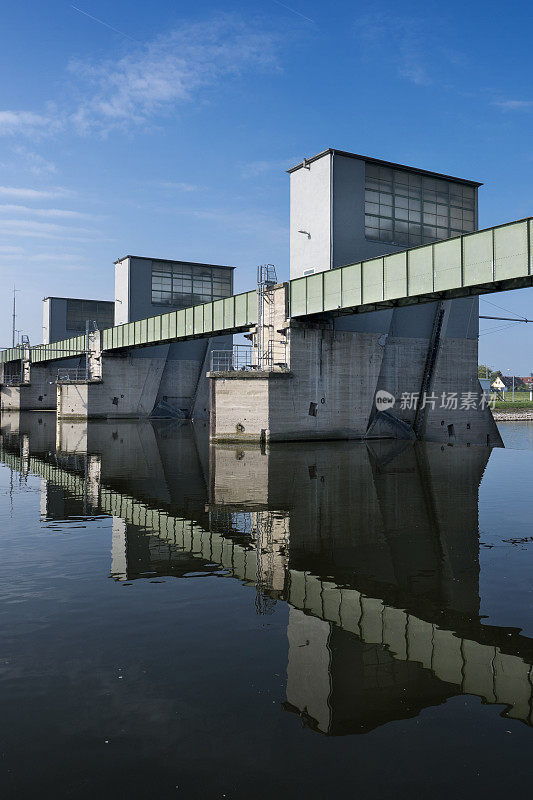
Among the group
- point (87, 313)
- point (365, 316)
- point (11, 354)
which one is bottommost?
point (365, 316)

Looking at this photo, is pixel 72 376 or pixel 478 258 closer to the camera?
pixel 478 258

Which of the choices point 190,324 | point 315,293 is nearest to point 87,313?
point 190,324

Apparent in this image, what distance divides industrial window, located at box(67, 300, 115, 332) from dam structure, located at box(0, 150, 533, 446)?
120 feet

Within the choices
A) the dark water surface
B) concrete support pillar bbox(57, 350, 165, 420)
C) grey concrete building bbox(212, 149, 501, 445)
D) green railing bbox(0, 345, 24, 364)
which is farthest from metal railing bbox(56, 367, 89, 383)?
the dark water surface

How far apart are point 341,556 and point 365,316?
24.7 m

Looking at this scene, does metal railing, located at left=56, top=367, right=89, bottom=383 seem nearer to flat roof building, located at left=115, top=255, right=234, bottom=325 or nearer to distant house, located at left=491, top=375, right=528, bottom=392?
flat roof building, located at left=115, top=255, right=234, bottom=325

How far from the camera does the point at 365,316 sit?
32688 millimetres

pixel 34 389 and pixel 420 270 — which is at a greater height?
pixel 420 270

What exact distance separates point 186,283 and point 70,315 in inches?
984

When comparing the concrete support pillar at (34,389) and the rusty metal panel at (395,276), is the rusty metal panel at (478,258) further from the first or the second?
the concrete support pillar at (34,389)

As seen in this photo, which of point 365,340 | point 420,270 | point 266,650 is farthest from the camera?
point 365,340

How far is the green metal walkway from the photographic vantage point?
2141cm

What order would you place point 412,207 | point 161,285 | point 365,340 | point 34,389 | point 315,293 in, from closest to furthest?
point 315,293
point 365,340
point 412,207
point 161,285
point 34,389

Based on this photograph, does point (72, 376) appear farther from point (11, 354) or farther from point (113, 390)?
point (113, 390)
